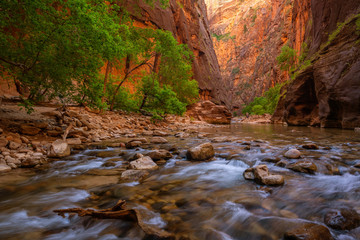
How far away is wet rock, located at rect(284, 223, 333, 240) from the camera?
4.69 ft

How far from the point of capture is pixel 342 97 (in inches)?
443

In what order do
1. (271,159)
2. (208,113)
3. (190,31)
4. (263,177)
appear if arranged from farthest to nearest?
(190,31)
(208,113)
(271,159)
(263,177)

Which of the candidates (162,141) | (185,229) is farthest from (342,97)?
(185,229)

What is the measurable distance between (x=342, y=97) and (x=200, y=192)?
13.8m

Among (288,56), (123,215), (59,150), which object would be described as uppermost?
(288,56)

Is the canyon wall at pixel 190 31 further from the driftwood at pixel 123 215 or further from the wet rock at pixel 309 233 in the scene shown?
the wet rock at pixel 309 233

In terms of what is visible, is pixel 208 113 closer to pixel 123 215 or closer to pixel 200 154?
pixel 200 154

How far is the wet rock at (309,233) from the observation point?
4.69ft

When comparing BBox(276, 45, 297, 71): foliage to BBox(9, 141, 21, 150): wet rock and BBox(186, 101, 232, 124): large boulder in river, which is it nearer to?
BBox(186, 101, 232, 124): large boulder in river

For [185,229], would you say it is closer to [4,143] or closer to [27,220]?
[27,220]

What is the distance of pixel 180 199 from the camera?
237cm

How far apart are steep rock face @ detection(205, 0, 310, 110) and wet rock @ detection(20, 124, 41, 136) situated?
41.4 m

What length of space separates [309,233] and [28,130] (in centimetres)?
705

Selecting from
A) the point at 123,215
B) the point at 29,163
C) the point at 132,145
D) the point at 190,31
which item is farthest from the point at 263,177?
the point at 190,31
